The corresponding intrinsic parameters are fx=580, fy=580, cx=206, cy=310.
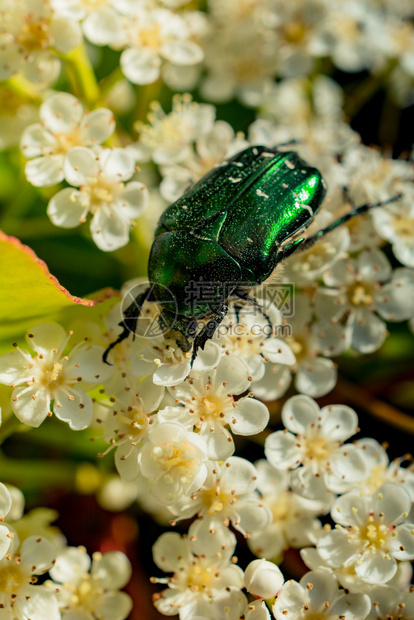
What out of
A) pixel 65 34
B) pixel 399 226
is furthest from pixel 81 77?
pixel 399 226

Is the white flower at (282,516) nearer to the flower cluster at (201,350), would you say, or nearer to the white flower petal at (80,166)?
the flower cluster at (201,350)

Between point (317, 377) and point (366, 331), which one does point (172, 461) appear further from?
point (366, 331)

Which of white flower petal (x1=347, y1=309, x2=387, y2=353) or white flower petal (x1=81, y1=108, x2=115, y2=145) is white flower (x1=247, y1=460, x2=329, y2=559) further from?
white flower petal (x1=81, y1=108, x2=115, y2=145)

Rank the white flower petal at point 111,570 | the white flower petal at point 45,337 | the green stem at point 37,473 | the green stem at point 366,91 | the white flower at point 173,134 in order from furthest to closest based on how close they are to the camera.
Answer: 1. the green stem at point 366,91
2. the white flower at point 173,134
3. the green stem at point 37,473
4. the white flower petal at point 111,570
5. the white flower petal at point 45,337

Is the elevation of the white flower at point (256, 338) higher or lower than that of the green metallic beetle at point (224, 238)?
lower

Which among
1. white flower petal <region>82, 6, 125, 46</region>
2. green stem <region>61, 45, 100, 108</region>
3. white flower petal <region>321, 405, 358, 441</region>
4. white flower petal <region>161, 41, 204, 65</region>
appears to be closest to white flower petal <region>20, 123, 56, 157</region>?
green stem <region>61, 45, 100, 108</region>

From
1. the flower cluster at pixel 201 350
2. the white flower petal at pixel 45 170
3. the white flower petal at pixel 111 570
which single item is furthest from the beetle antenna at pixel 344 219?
the white flower petal at pixel 111 570

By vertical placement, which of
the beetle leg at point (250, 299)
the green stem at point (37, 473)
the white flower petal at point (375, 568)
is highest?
the beetle leg at point (250, 299)
